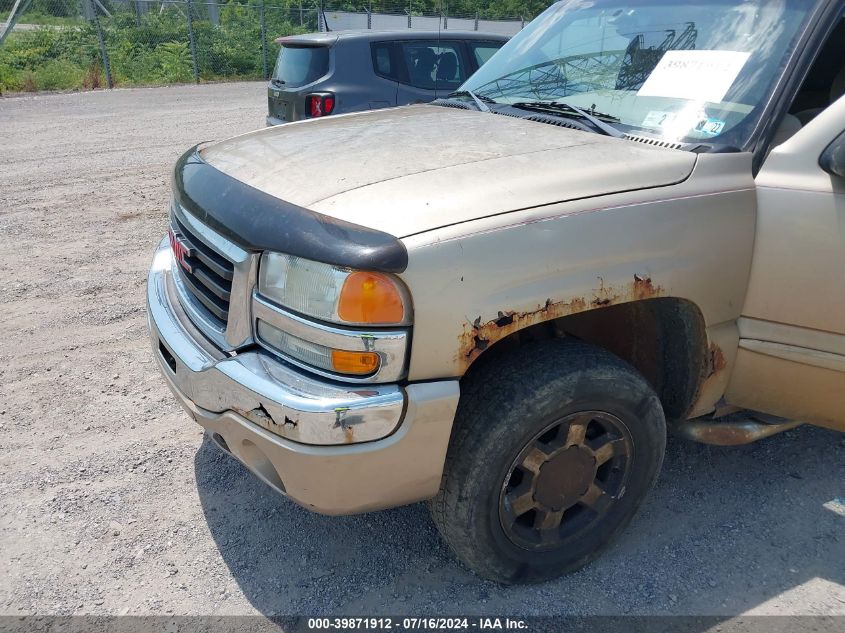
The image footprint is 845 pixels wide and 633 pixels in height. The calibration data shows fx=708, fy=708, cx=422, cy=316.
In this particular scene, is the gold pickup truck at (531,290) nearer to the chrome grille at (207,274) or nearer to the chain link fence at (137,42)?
the chrome grille at (207,274)

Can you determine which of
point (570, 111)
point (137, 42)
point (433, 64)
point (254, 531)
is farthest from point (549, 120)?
point (137, 42)

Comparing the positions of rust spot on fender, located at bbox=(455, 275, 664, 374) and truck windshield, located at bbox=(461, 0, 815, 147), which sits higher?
truck windshield, located at bbox=(461, 0, 815, 147)

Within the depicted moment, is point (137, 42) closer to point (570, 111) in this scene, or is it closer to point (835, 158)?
point (570, 111)

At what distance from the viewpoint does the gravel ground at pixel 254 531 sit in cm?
248

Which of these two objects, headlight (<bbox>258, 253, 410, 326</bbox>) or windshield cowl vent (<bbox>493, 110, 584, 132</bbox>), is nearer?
headlight (<bbox>258, 253, 410, 326</bbox>)

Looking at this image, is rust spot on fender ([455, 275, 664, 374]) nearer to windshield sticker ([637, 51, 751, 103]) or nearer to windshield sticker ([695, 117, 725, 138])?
windshield sticker ([695, 117, 725, 138])

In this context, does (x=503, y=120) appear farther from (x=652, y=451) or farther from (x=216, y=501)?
(x=216, y=501)

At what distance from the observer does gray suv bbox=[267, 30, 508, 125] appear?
294 inches

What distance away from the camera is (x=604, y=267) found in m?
2.20

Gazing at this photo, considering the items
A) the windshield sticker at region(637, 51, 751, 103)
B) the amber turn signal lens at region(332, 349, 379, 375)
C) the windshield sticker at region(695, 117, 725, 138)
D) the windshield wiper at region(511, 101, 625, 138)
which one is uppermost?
the windshield sticker at region(637, 51, 751, 103)

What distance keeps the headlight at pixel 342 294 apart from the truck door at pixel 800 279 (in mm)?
1310

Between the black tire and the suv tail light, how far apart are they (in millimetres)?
5678

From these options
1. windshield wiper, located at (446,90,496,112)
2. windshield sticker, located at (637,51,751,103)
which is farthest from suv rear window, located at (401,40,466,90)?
windshield sticker, located at (637,51,751,103)

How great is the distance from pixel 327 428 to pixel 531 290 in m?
0.72
